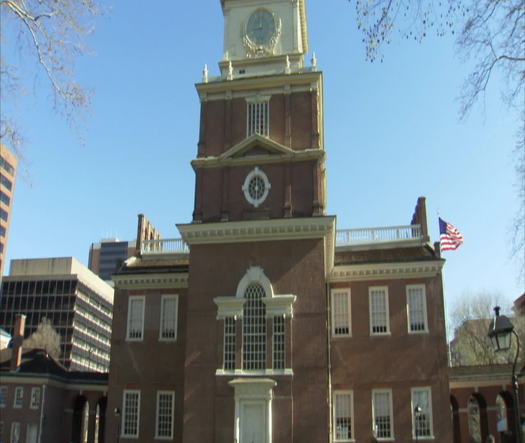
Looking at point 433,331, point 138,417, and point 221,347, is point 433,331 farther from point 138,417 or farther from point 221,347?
point 138,417

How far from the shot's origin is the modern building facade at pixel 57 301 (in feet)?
311

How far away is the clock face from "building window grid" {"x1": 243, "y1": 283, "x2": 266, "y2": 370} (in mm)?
13986

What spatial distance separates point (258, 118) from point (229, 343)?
11496 millimetres

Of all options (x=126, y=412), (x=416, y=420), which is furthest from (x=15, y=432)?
(x=416, y=420)

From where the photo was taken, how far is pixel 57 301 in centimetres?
9669

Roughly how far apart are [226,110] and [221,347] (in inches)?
479

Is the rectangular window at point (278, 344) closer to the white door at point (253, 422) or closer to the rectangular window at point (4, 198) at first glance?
the white door at point (253, 422)

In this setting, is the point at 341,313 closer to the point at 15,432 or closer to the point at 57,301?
the point at 15,432

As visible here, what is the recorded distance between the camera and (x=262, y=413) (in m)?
27.5

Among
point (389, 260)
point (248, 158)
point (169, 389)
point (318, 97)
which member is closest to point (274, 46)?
point (318, 97)

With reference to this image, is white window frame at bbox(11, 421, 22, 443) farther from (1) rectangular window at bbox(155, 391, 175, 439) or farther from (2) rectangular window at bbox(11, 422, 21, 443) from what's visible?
(1) rectangular window at bbox(155, 391, 175, 439)

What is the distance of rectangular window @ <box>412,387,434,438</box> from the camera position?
1212 inches

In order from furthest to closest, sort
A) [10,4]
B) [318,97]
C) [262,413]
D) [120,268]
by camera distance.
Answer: [120,268], [318,97], [262,413], [10,4]

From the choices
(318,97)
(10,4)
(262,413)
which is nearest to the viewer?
(10,4)
